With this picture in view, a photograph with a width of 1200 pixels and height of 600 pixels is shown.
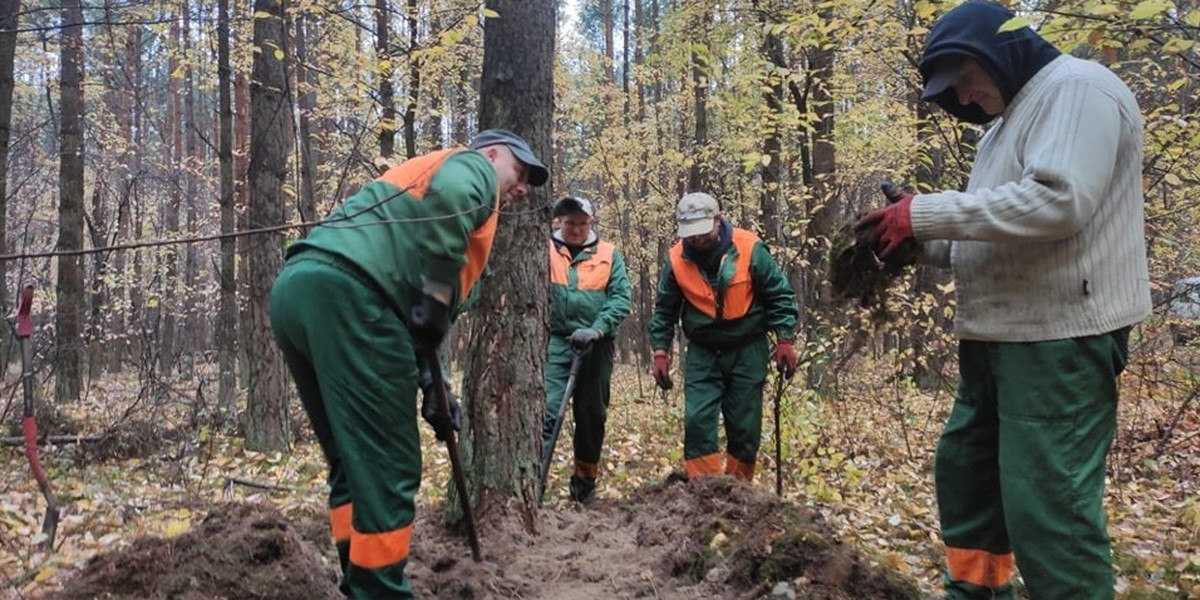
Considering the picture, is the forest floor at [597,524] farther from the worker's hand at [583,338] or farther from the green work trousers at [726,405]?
the worker's hand at [583,338]

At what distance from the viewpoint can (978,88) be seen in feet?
8.21

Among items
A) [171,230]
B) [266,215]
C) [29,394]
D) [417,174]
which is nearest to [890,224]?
[417,174]

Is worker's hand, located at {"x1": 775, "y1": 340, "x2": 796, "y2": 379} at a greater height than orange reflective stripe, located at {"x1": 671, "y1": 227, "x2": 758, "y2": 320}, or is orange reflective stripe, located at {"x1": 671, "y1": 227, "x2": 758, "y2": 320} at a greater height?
orange reflective stripe, located at {"x1": 671, "y1": 227, "x2": 758, "y2": 320}

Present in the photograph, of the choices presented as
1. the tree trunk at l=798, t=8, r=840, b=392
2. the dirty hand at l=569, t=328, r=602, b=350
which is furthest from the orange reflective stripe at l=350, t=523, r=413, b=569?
the tree trunk at l=798, t=8, r=840, b=392

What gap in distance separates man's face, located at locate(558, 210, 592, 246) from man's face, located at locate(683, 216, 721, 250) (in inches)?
36.3

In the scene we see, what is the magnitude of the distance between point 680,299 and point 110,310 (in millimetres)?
16103

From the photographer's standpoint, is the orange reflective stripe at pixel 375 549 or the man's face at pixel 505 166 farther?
the man's face at pixel 505 166

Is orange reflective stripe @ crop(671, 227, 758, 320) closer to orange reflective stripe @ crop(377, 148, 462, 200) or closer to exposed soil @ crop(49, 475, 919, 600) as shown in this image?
exposed soil @ crop(49, 475, 919, 600)

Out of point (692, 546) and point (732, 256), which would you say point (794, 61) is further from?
point (692, 546)

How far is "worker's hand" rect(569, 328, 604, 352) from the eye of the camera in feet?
16.5

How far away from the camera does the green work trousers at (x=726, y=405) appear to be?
490 centimetres

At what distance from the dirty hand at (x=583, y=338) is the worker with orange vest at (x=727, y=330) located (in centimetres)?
64

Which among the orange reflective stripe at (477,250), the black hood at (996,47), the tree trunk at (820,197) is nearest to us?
the black hood at (996,47)

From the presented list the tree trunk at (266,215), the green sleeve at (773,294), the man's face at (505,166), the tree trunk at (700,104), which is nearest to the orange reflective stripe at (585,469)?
the green sleeve at (773,294)
